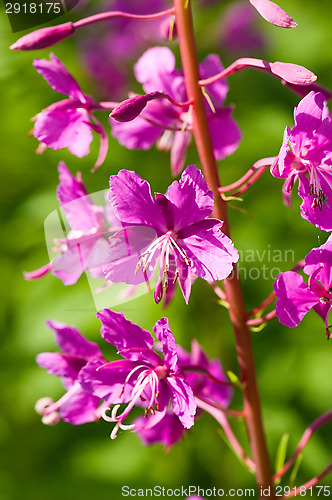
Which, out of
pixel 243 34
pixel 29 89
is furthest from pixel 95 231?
pixel 243 34

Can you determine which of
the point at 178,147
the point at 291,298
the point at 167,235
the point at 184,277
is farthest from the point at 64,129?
the point at 291,298

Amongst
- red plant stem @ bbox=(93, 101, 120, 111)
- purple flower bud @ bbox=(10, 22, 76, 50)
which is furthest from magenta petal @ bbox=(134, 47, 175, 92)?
purple flower bud @ bbox=(10, 22, 76, 50)

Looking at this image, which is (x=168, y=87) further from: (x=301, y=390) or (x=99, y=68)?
(x=301, y=390)

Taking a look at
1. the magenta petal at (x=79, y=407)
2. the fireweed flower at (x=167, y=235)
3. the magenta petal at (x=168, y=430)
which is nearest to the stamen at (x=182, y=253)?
the fireweed flower at (x=167, y=235)

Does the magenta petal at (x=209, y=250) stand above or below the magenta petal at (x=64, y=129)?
below

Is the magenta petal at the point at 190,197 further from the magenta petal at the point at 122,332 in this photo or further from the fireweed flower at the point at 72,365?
the fireweed flower at the point at 72,365

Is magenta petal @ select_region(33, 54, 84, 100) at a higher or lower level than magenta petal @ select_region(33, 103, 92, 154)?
higher

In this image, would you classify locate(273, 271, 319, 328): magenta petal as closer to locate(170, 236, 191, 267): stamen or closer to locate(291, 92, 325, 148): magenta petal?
locate(170, 236, 191, 267): stamen
